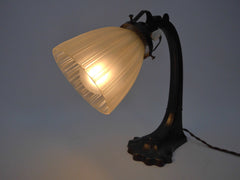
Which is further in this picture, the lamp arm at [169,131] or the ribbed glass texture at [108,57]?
the lamp arm at [169,131]

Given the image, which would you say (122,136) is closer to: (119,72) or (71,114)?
(71,114)

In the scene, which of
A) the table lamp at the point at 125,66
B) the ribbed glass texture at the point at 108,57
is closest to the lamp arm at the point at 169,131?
the table lamp at the point at 125,66

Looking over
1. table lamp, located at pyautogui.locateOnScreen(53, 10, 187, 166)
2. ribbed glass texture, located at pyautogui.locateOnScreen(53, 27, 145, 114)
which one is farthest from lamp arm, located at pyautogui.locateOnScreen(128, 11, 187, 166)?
ribbed glass texture, located at pyautogui.locateOnScreen(53, 27, 145, 114)

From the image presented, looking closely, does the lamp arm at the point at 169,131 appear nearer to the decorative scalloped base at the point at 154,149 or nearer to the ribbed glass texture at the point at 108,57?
the decorative scalloped base at the point at 154,149

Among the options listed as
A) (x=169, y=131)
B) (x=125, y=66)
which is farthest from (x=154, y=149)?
(x=125, y=66)

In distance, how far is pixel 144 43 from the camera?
752mm

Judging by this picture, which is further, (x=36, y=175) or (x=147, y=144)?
(x=147, y=144)

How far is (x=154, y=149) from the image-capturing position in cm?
90

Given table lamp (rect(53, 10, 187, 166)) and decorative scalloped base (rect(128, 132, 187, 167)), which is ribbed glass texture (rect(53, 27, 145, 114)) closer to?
table lamp (rect(53, 10, 187, 166))

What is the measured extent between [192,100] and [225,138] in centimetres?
38

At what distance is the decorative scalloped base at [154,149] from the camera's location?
0.88 metres

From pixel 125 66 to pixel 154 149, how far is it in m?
0.38

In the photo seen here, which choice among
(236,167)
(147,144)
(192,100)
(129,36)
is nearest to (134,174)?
(147,144)

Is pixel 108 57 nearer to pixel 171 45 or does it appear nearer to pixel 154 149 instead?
pixel 171 45
